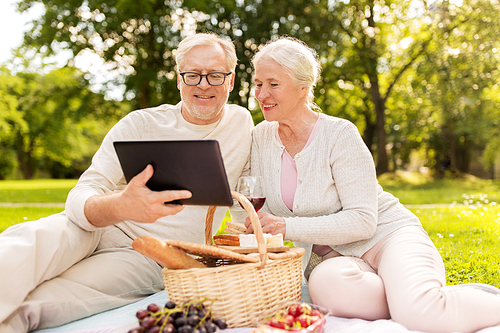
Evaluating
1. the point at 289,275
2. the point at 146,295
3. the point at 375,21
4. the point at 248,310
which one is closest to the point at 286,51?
the point at 289,275

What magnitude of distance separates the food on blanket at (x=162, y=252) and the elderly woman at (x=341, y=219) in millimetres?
563

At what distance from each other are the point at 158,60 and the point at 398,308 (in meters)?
17.8

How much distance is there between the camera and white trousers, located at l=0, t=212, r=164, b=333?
7.64 ft

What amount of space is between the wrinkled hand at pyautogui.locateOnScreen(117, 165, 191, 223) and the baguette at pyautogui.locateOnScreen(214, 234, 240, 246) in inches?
19.9

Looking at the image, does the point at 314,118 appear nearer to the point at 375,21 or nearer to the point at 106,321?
the point at 106,321

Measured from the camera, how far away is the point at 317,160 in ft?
9.91

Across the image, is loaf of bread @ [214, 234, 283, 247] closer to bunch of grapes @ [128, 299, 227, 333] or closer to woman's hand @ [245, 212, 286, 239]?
woman's hand @ [245, 212, 286, 239]

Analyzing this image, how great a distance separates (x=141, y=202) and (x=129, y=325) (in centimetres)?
70

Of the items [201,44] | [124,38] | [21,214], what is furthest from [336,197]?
[124,38]

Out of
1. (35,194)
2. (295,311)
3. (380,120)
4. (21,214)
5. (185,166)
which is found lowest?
(35,194)

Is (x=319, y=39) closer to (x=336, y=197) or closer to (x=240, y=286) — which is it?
(x=336, y=197)

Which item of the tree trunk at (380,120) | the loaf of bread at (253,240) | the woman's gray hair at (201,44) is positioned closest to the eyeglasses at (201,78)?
the woman's gray hair at (201,44)

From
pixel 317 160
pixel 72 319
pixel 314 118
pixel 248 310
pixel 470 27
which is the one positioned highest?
pixel 470 27

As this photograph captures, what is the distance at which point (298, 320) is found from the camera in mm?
1946
